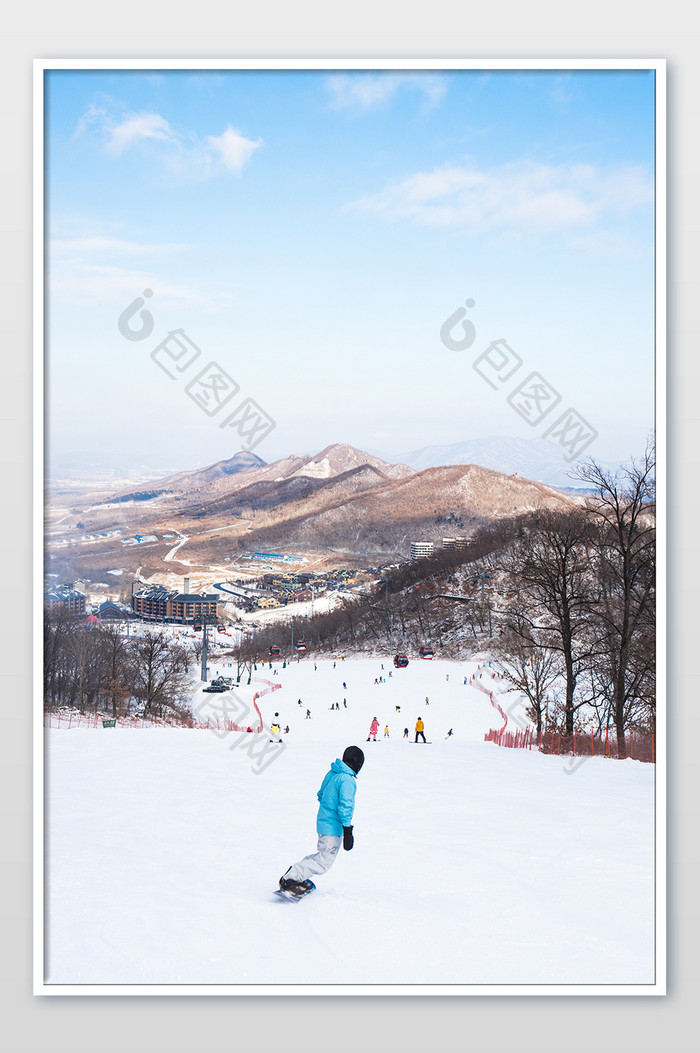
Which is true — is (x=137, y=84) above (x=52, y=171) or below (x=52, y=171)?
above

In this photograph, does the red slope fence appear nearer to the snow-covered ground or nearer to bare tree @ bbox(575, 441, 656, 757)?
bare tree @ bbox(575, 441, 656, 757)

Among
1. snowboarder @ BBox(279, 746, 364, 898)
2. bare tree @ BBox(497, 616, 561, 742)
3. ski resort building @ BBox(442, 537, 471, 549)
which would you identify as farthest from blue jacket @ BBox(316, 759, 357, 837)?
ski resort building @ BBox(442, 537, 471, 549)

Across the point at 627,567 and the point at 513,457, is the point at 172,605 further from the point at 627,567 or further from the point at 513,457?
the point at 627,567

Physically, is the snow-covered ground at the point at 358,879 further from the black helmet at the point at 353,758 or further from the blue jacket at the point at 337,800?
the black helmet at the point at 353,758

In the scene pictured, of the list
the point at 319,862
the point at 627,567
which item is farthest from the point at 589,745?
the point at 319,862

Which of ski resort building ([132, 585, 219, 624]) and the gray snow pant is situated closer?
the gray snow pant
